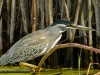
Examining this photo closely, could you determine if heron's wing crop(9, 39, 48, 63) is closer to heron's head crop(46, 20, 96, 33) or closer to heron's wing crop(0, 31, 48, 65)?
heron's wing crop(0, 31, 48, 65)

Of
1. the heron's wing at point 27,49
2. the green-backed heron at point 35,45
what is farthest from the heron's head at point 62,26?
the heron's wing at point 27,49

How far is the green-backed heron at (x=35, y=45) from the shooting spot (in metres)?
3.50

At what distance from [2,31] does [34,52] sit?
→ 6.76 feet

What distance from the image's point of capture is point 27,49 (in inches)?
141

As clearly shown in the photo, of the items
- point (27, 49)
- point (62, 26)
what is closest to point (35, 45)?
point (27, 49)

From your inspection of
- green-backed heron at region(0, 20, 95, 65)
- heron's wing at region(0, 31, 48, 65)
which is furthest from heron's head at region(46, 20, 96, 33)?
heron's wing at region(0, 31, 48, 65)

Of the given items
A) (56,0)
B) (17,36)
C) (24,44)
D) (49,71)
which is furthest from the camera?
(17,36)

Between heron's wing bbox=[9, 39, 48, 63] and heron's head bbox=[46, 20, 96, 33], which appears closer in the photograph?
heron's head bbox=[46, 20, 96, 33]

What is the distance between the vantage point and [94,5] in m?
4.87

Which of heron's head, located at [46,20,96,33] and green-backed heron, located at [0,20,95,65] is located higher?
heron's head, located at [46,20,96,33]

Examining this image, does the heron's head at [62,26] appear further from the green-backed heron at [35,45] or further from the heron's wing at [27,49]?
the heron's wing at [27,49]

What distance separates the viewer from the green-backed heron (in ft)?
11.5

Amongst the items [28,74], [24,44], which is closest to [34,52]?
[24,44]

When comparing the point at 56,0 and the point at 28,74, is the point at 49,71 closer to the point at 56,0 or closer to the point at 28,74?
the point at 28,74
